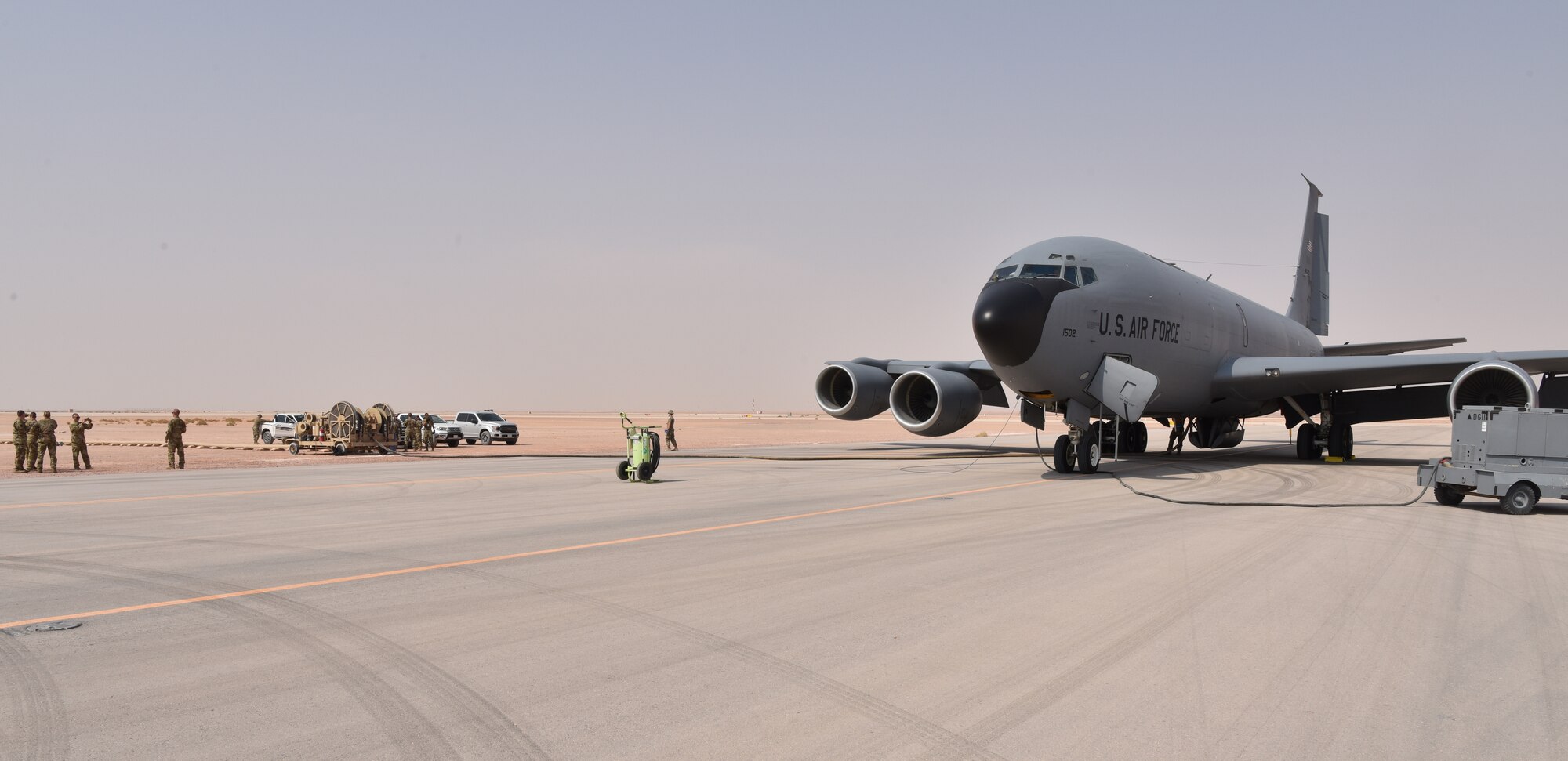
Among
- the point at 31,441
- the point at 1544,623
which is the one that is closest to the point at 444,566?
the point at 1544,623

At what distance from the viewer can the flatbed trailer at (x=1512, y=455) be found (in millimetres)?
12375

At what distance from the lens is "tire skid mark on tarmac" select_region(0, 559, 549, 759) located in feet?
13.0

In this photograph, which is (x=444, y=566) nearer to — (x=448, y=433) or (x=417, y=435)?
(x=417, y=435)

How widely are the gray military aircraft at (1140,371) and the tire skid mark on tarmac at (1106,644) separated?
1016cm

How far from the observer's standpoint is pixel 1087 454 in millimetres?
19500

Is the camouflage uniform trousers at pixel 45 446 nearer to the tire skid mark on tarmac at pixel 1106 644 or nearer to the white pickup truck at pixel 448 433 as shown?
the white pickup truck at pixel 448 433

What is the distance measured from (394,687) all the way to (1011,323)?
1488cm

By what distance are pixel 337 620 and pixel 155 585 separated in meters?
2.36

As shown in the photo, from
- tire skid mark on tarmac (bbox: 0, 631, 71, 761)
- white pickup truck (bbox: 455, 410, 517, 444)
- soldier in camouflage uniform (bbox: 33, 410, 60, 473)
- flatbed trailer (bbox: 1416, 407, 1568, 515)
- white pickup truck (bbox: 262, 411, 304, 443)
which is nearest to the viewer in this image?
tire skid mark on tarmac (bbox: 0, 631, 71, 761)

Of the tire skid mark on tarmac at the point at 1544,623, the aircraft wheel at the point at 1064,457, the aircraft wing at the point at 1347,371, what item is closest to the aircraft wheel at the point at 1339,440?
the aircraft wing at the point at 1347,371

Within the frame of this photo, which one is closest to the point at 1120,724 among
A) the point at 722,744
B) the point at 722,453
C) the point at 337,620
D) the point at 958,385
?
the point at 722,744

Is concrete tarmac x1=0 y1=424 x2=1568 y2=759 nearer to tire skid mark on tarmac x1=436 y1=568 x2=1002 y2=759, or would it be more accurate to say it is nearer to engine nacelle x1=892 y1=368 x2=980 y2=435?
tire skid mark on tarmac x1=436 y1=568 x2=1002 y2=759

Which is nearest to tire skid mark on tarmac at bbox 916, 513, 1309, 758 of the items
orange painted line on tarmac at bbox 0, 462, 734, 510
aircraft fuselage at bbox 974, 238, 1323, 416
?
aircraft fuselage at bbox 974, 238, 1323, 416

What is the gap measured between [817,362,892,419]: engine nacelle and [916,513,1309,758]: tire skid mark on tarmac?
695 inches
